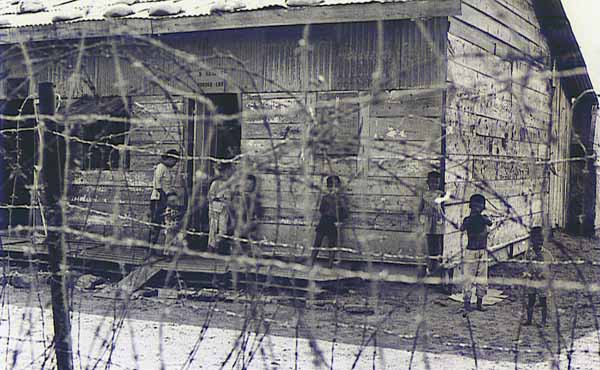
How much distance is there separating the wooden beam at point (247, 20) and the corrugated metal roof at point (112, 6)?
65 millimetres

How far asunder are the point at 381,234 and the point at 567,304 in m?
2.59

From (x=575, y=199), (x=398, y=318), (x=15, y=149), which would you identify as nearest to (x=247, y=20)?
(x=398, y=318)

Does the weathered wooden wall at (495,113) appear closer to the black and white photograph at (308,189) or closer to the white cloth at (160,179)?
the black and white photograph at (308,189)

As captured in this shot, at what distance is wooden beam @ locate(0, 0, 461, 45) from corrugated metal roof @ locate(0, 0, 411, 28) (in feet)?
0.21

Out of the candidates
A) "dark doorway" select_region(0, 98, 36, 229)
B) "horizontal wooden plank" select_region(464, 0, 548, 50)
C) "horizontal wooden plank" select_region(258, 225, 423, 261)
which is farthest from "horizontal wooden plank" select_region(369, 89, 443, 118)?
"dark doorway" select_region(0, 98, 36, 229)

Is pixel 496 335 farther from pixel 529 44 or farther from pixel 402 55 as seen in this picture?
pixel 529 44

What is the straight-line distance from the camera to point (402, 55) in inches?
382

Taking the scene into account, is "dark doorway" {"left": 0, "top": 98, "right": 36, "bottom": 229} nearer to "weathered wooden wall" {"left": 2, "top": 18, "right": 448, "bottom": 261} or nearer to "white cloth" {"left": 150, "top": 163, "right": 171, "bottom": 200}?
"weathered wooden wall" {"left": 2, "top": 18, "right": 448, "bottom": 261}

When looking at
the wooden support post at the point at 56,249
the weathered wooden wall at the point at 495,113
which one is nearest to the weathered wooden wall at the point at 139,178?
the weathered wooden wall at the point at 495,113

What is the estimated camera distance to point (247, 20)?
31.7 ft

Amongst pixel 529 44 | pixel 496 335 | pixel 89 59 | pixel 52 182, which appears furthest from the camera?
pixel 529 44

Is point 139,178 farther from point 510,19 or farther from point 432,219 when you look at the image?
point 510,19

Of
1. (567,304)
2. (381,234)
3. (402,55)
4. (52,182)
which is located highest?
(402,55)

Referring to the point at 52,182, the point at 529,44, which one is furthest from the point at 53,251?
the point at 529,44
